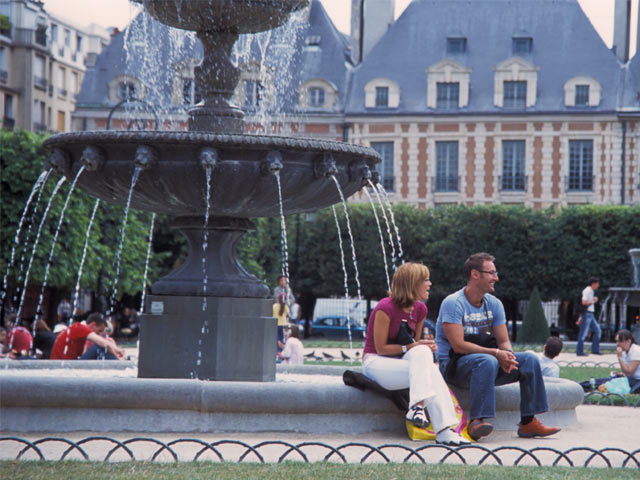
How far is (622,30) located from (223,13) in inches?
1425

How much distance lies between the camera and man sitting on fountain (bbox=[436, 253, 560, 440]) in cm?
670

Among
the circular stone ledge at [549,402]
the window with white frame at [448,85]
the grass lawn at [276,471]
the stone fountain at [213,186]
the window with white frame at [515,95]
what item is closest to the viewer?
the grass lawn at [276,471]

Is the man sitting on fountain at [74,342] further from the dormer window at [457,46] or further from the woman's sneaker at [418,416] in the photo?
the dormer window at [457,46]

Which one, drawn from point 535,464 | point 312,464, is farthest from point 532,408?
point 312,464

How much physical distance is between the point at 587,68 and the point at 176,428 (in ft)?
117

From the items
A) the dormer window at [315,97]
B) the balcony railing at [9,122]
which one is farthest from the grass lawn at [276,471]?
the balcony railing at [9,122]

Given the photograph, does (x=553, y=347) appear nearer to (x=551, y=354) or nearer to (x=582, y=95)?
(x=551, y=354)

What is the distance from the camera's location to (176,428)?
22.1 feet

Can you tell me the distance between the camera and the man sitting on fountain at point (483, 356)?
6.70 meters

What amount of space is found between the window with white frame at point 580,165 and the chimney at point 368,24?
9.06 metres

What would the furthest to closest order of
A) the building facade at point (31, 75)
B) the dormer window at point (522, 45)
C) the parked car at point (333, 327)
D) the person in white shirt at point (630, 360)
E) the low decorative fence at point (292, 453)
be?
the building facade at point (31, 75) → the dormer window at point (522, 45) → the parked car at point (333, 327) → the person in white shirt at point (630, 360) → the low decorative fence at point (292, 453)


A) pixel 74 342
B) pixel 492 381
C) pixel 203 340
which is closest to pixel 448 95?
pixel 74 342

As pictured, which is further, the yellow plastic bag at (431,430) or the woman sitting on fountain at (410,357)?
the yellow plastic bag at (431,430)

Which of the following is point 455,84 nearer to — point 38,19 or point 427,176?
point 427,176
